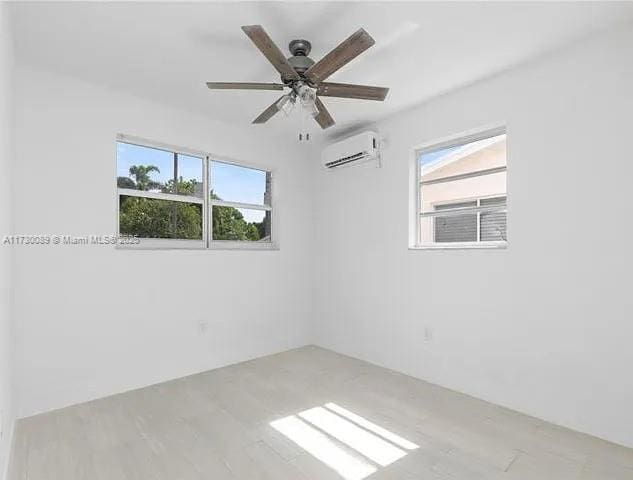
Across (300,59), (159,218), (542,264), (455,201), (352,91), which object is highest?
(300,59)

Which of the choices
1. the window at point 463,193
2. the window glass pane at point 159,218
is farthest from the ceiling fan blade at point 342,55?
the window glass pane at point 159,218

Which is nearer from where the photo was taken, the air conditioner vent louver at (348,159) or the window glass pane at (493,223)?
the window glass pane at (493,223)

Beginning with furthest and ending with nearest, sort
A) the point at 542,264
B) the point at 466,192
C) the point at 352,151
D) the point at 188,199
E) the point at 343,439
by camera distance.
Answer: the point at 352,151 < the point at 188,199 < the point at 466,192 < the point at 542,264 < the point at 343,439

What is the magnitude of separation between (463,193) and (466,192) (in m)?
0.03

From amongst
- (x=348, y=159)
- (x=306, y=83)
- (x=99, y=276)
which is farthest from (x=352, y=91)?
(x=99, y=276)

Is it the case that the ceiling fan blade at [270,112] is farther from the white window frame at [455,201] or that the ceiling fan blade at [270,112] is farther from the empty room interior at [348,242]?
the white window frame at [455,201]

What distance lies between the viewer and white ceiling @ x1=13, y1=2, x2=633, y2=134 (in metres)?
2.01

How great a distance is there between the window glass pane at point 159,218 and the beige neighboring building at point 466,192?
235 cm

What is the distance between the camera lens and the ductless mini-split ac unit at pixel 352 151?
3551 mm

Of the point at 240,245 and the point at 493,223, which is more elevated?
the point at 493,223

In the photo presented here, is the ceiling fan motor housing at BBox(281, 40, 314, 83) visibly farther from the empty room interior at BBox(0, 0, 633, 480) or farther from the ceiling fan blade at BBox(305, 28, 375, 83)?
the ceiling fan blade at BBox(305, 28, 375, 83)

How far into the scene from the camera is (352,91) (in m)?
2.31

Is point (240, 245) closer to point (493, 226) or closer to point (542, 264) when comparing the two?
point (493, 226)

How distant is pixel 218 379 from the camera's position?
3283 millimetres
